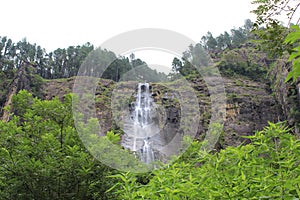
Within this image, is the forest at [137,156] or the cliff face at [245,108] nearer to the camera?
the forest at [137,156]

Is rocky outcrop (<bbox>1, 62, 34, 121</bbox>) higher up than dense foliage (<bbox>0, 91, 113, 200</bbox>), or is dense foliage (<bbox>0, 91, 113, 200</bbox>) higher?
rocky outcrop (<bbox>1, 62, 34, 121</bbox>)

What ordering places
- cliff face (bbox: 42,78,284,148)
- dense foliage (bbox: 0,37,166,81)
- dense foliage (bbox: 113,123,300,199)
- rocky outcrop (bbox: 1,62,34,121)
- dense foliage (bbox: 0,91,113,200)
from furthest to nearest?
dense foliage (bbox: 0,37,166,81)
rocky outcrop (bbox: 1,62,34,121)
cliff face (bbox: 42,78,284,148)
dense foliage (bbox: 0,91,113,200)
dense foliage (bbox: 113,123,300,199)

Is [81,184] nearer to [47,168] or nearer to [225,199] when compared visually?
[47,168]

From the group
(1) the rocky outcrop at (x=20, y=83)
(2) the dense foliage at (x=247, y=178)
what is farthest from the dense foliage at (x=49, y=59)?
(2) the dense foliage at (x=247, y=178)

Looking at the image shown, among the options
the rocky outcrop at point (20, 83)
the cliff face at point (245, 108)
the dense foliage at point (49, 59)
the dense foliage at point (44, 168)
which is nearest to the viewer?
the dense foliage at point (44, 168)

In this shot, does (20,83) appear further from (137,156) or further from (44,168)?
(44,168)

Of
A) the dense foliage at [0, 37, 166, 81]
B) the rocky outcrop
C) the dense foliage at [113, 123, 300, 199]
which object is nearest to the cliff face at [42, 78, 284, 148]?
the rocky outcrop

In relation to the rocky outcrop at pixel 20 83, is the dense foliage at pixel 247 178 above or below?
below

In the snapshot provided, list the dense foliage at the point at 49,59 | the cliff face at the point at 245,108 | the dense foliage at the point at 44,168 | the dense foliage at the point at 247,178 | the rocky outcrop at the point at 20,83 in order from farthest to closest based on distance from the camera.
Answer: the dense foliage at the point at 49,59 → the rocky outcrop at the point at 20,83 → the cliff face at the point at 245,108 → the dense foliage at the point at 44,168 → the dense foliage at the point at 247,178

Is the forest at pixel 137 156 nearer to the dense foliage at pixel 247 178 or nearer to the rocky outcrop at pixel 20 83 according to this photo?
the dense foliage at pixel 247 178

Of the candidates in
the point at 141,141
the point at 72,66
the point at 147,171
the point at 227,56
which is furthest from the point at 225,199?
the point at 72,66

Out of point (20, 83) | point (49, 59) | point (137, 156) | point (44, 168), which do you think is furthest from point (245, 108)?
point (49, 59)

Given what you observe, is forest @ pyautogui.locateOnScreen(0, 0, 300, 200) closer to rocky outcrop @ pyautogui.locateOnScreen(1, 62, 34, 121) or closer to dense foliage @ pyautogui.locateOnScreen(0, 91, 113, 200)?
dense foliage @ pyautogui.locateOnScreen(0, 91, 113, 200)

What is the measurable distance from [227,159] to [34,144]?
288 cm
